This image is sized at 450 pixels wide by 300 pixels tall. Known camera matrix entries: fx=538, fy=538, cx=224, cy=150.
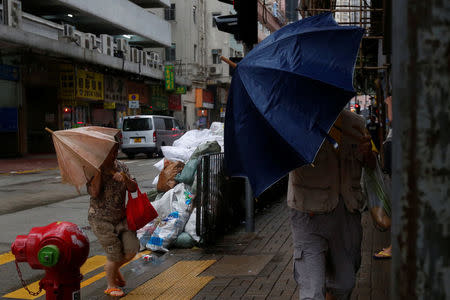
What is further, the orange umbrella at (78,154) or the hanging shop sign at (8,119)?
the hanging shop sign at (8,119)

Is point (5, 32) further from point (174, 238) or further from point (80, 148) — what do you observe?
point (80, 148)

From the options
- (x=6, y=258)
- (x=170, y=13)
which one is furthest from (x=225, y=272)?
(x=170, y=13)

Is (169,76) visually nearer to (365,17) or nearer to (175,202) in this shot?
(365,17)

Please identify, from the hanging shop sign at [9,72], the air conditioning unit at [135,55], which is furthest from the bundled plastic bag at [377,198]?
the air conditioning unit at [135,55]

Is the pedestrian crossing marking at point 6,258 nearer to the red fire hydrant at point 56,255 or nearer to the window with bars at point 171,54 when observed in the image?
the red fire hydrant at point 56,255

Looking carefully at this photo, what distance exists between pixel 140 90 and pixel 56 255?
33384 millimetres

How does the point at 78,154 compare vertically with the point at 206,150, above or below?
above

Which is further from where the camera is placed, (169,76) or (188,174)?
(169,76)

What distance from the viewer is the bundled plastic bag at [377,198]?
3.11 m

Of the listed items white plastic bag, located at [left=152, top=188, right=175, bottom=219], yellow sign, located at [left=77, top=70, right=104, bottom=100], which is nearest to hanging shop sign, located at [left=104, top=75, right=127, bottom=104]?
yellow sign, located at [left=77, top=70, right=104, bottom=100]

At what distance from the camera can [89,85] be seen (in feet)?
93.2

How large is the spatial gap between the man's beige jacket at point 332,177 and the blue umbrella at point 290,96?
14.0 inches

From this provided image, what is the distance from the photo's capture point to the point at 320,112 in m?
2.87

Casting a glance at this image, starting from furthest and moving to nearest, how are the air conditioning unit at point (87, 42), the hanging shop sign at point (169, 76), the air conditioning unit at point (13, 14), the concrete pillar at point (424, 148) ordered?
the hanging shop sign at point (169, 76)
the air conditioning unit at point (87, 42)
the air conditioning unit at point (13, 14)
the concrete pillar at point (424, 148)
